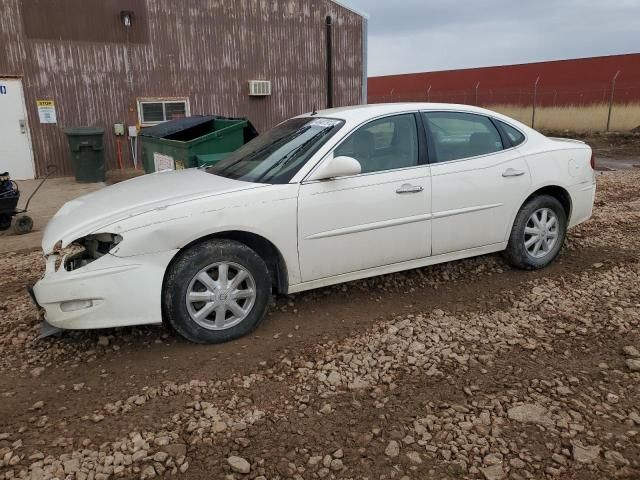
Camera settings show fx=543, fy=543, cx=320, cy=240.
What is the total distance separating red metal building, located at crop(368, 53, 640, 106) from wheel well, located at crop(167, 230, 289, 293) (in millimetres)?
21887

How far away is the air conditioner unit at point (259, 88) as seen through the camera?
14344 mm

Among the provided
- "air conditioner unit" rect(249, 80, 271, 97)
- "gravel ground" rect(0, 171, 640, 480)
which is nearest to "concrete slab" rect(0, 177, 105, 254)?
"gravel ground" rect(0, 171, 640, 480)

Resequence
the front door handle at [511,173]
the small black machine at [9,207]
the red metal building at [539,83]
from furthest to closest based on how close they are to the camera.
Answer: the red metal building at [539,83] < the small black machine at [9,207] < the front door handle at [511,173]

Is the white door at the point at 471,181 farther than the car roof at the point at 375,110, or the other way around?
the white door at the point at 471,181

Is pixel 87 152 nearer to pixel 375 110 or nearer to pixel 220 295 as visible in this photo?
pixel 375 110

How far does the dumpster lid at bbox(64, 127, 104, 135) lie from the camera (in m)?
11.6

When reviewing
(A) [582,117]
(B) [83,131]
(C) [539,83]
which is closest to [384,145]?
(B) [83,131]

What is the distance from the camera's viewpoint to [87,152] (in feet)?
38.9

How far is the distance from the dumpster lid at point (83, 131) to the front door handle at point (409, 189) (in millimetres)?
9518

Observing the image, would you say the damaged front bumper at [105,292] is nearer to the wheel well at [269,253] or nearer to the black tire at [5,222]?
the wheel well at [269,253]

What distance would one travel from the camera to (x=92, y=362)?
11.6 feet

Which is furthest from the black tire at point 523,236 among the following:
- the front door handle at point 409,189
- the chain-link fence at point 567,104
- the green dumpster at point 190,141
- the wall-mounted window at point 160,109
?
the chain-link fence at point 567,104

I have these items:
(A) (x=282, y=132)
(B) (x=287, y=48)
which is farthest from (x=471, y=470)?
(B) (x=287, y=48)

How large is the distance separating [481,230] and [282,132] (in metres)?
1.90
